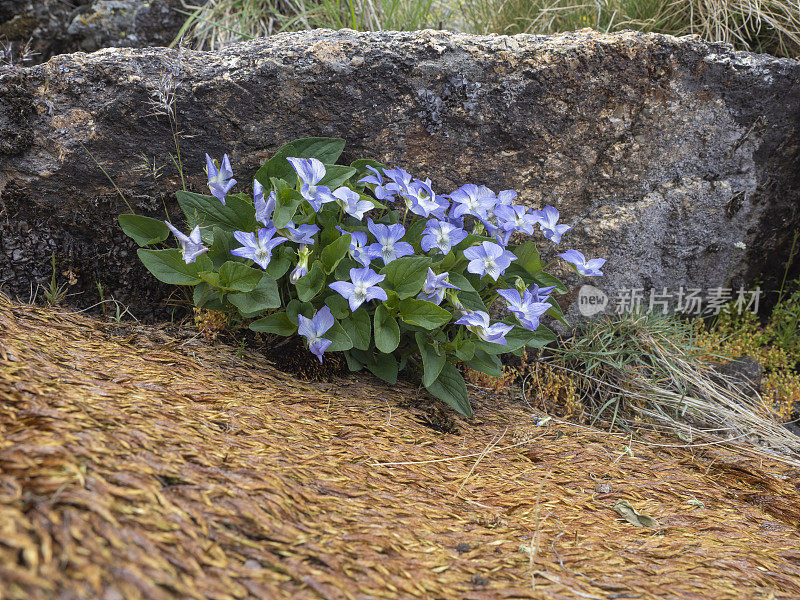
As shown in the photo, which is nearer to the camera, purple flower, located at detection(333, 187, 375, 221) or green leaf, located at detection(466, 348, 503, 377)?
purple flower, located at detection(333, 187, 375, 221)

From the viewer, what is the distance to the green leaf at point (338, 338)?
189 centimetres

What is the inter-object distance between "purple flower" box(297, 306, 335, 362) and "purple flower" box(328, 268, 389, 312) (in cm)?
9

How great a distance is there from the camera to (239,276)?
1.87 m

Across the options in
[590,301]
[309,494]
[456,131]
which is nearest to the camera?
[309,494]

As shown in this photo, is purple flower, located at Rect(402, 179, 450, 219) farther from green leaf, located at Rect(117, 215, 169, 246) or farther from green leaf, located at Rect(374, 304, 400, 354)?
green leaf, located at Rect(117, 215, 169, 246)

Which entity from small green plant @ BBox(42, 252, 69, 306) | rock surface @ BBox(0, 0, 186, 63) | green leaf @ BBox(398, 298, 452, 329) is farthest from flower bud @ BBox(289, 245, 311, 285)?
rock surface @ BBox(0, 0, 186, 63)

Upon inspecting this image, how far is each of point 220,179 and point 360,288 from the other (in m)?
0.66

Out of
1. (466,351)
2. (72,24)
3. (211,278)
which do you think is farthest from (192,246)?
(72,24)

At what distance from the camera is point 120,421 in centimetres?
134

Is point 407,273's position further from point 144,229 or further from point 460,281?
point 144,229

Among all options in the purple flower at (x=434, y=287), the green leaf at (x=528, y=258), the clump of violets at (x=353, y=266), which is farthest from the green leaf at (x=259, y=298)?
the green leaf at (x=528, y=258)

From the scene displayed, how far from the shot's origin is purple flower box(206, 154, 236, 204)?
2.01 meters

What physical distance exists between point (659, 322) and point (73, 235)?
261 cm

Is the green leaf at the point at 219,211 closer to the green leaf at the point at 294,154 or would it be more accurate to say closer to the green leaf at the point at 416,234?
the green leaf at the point at 294,154
